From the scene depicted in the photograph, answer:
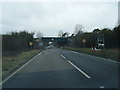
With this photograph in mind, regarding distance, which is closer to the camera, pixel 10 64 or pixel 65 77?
pixel 65 77

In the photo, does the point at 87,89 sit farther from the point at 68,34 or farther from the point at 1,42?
the point at 68,34

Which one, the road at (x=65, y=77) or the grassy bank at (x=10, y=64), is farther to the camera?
the grassy bank at (x=10, y=64)

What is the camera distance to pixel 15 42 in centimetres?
5584

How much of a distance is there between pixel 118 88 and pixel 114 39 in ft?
161

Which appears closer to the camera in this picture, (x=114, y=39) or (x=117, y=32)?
(x=117, y=32)

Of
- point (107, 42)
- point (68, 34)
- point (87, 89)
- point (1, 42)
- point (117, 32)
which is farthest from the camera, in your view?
point (68, 34)

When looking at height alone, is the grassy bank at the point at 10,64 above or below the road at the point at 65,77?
below

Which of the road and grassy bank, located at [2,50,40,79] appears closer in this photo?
the road

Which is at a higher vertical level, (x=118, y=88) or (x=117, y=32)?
(x=117, y=32)

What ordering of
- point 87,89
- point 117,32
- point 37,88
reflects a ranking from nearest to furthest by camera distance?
point 87,89 < point 37,88 < point 117,32

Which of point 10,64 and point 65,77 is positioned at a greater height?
point 65,77

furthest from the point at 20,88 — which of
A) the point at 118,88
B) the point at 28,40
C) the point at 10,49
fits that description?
the point at 28,40

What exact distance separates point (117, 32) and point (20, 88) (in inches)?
1795

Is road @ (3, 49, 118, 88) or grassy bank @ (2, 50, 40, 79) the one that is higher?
road @ (3, 49, 118, 88)
